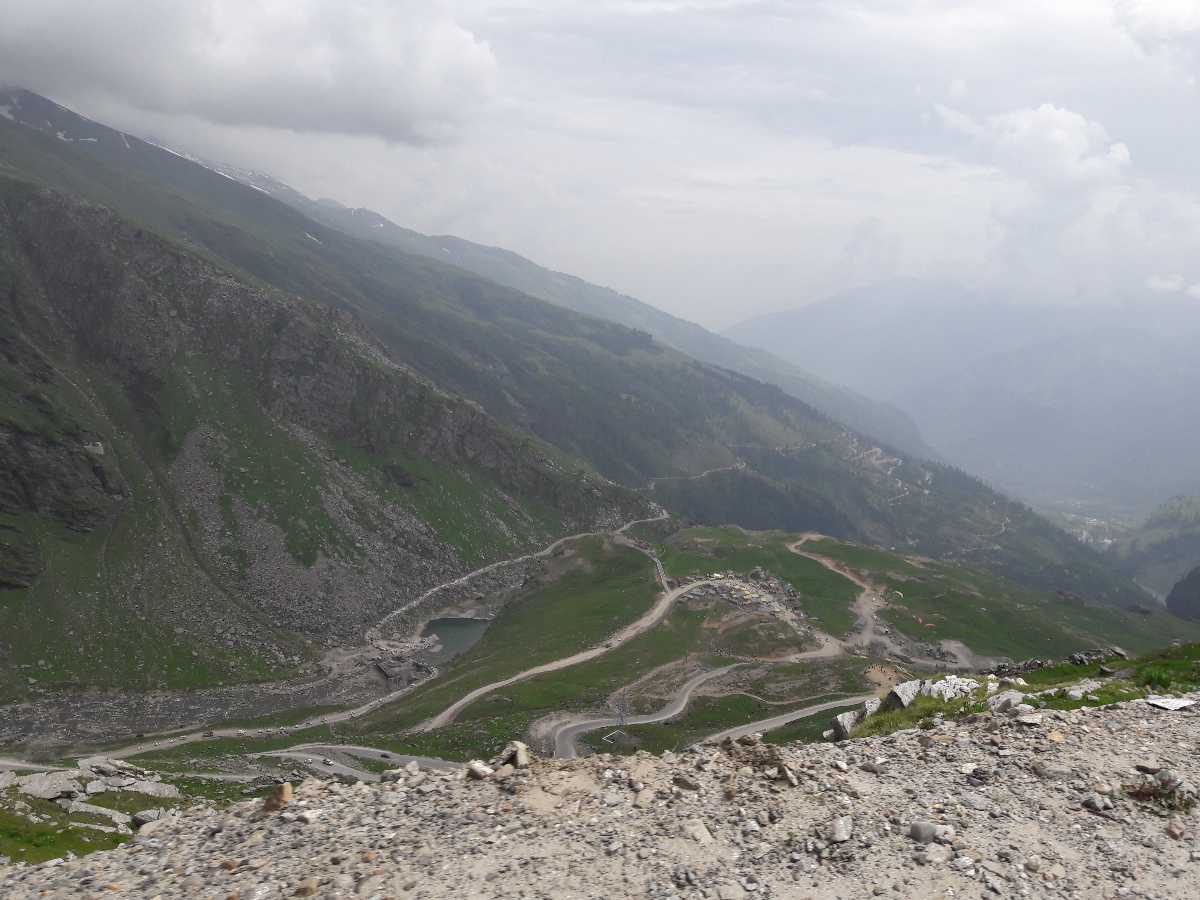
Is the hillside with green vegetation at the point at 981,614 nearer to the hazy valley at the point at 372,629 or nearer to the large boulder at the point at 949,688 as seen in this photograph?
→ the hazy valley at the point at 372,629

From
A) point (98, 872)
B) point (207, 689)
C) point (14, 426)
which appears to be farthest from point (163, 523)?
point (98, 872)

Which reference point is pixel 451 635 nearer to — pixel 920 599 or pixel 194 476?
pixel 194 476

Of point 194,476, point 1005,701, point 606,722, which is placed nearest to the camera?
point 1005,701

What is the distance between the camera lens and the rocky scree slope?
373 ft

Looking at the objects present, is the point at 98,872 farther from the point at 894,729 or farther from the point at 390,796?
the point at 894,729

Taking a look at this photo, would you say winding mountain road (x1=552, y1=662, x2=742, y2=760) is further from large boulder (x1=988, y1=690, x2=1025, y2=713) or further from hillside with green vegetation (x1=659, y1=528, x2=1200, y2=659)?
large boulder (x1=988, y1=690, x2=1025, y2=713)

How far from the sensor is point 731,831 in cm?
1573

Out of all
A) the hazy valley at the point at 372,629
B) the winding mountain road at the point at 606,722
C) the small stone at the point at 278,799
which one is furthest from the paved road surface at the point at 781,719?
the small stone at the point at 278,799

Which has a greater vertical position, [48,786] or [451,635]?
[48,786]

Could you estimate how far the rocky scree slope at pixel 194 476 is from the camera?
114 meters

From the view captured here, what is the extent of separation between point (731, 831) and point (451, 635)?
427 feet

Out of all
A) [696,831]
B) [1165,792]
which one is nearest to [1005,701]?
[1165,792]

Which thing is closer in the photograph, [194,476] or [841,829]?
[841,829]

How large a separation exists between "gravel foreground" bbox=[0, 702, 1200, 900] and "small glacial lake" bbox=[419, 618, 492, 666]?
112677 mm
